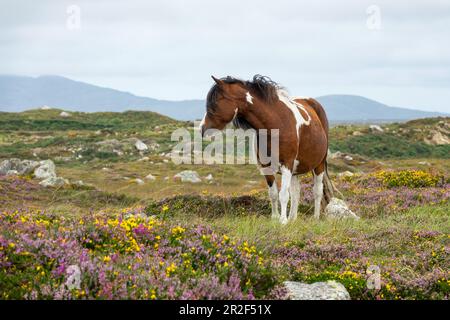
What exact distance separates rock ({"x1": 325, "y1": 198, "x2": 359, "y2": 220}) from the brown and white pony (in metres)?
1.28

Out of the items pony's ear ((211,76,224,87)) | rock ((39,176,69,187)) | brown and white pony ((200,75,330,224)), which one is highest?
pony's ear ((211,76,224,87))

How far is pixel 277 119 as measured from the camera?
42.0 ft

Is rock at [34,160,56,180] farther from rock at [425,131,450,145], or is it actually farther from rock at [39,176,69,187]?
rock at [425,131,450,145]

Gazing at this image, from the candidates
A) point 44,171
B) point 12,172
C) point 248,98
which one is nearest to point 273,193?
point 248,98

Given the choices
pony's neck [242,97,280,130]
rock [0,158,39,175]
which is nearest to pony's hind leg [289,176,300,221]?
pony's neck [242,97,280,130]

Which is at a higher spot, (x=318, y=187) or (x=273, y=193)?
(x=273, y=193)

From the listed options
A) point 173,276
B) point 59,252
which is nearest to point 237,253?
point 173,276

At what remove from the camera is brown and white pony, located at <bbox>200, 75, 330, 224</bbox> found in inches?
472

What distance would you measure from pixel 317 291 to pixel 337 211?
7914 millimetres

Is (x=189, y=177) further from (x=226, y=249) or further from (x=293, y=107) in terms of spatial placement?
(x=226, y=249)

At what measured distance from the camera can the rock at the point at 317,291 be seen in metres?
7.38

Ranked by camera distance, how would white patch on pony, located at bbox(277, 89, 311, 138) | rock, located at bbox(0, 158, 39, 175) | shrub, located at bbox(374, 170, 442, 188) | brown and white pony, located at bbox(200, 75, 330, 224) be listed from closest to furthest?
brown and white pony, located at bbox(200, 75, 330, 224) < white patch on pony, located at bbox(277, 89, 311, 138) < shrub, located at bbox(374, 170, 442, 188) < rock, located at bbox(0, 158, 39, 175)

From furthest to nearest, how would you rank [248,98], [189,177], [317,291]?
[189,177]
[248,98]
[317,291]
